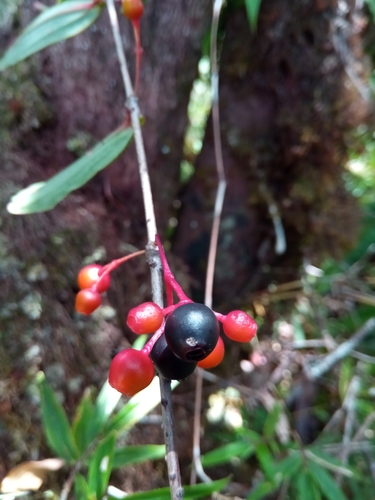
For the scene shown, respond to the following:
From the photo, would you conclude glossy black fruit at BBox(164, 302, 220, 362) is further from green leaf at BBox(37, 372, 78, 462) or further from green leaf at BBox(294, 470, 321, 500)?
green leaf at BBox(294, 470, 321, 500)

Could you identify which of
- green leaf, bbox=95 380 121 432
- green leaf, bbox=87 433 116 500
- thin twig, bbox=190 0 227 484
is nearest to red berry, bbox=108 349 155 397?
green leaf, bbox=87 433 116 500

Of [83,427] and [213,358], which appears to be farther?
[83,427]

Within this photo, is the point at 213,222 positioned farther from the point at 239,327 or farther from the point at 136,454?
the point at 239,327

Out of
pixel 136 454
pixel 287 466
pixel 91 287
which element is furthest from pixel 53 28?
pixel 287 466

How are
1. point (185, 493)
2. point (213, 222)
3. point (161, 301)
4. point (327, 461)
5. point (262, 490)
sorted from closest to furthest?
point (161, 301), point (185, 493), point (262, 490), point (327, 461), point (213, 222)

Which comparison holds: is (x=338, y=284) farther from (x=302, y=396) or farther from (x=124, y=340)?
(x=124, y=340)

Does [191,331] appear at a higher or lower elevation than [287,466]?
higher
